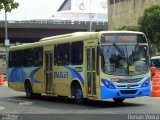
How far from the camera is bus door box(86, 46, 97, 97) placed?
1992 cm

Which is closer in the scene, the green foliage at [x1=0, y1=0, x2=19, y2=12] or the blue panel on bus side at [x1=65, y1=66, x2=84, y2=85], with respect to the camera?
the green foliage at [x1=0, y1=0, x2=19, y2=12]

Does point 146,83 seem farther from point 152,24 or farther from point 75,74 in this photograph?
point 152,24

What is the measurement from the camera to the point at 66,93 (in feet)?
73.3

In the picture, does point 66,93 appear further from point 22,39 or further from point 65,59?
point 22,39

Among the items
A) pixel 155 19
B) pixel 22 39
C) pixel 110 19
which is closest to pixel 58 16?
pixel 110 19

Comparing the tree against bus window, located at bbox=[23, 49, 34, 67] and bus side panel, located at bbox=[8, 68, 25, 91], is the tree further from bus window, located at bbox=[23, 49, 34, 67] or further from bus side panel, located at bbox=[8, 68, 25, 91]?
bus window, located at bbox=[23, 49, 34, 67]

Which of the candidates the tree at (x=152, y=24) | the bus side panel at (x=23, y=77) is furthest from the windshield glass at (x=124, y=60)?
the tree at (x=152, y=24)

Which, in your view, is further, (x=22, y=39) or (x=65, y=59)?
(x=22, y=39)

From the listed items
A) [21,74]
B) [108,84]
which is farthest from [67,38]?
[21,74]

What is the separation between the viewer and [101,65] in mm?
19469

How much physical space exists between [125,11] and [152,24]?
45.1 metres

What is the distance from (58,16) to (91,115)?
168m

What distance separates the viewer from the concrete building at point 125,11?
108062 millimetres

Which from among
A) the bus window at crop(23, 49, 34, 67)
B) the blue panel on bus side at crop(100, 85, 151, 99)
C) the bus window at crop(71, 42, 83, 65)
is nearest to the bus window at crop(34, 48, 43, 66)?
the bus window at crop(23, 49, 34, 67)
